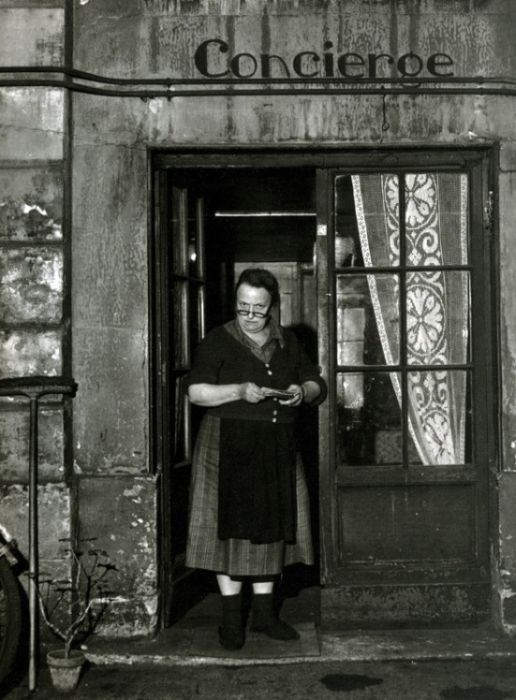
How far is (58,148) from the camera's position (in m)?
5.00

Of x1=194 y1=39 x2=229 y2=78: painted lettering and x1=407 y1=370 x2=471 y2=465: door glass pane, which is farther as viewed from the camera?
x1=407 y1=370 x2=471 y2=465: door glass pane

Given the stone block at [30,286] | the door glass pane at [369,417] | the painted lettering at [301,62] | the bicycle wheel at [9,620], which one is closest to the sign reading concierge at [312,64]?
the painted lettering at [301,62]

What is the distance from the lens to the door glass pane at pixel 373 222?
5.31 m

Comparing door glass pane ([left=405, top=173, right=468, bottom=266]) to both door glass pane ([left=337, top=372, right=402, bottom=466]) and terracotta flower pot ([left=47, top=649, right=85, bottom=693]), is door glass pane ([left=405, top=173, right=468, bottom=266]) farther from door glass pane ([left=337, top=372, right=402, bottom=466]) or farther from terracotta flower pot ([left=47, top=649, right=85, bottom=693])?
terracotta flower pot ([left=47, top=649, right=85, bottom=693])

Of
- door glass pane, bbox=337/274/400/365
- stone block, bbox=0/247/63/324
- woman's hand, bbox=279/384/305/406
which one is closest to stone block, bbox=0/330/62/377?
stone block, bbox=0/247/63/324

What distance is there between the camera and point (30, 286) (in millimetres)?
4992

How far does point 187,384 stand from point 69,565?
1.24m

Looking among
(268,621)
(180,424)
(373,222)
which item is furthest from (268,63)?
(268,621)

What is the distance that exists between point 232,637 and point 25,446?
1.59m

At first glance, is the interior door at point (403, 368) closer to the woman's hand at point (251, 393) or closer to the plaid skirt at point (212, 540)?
the plaid skirt at point (212, 540)

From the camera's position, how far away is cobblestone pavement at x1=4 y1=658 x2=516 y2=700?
14.0ft

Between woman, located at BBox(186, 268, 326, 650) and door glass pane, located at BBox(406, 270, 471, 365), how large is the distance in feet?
2.38

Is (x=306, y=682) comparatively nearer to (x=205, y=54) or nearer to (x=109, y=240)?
(x=109, y=240)

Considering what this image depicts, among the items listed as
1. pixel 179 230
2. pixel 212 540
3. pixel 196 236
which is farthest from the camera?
pixel 196 236
